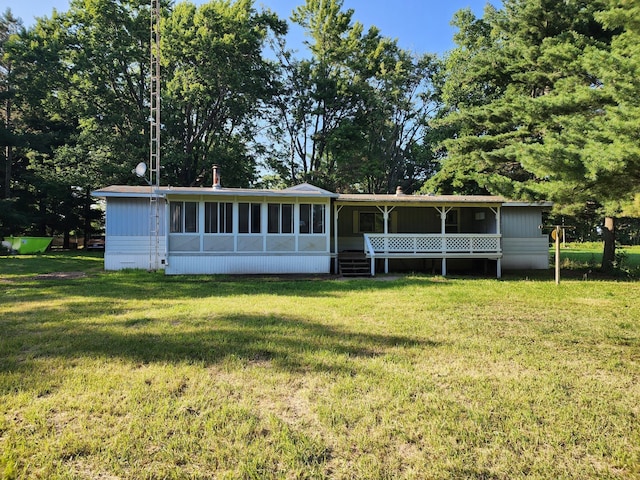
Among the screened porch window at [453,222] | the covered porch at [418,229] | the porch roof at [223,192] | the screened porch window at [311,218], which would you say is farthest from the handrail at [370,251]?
the screened porch window at [453,222]

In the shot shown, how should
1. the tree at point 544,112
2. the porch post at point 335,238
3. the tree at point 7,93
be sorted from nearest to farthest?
the tree at point 544,112, the porch post at point 335,238, the tree at point 7,93

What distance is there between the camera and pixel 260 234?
13.8m

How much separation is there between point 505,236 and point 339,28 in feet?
69.4

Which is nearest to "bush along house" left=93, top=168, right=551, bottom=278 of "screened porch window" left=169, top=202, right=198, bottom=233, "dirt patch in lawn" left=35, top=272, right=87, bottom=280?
"screened porch window" left=169, top=202, right=198, bottom=233

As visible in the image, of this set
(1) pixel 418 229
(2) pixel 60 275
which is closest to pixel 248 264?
(2) pixel 60 275

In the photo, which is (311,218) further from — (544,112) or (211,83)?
(211,83)

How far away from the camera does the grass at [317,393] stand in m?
2.59

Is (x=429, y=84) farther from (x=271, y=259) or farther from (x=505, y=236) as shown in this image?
(x=271, y=259)

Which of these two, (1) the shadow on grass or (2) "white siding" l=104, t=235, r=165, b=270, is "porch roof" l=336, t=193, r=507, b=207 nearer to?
(2) "white siding" l=104, t=235, r=165, b=270

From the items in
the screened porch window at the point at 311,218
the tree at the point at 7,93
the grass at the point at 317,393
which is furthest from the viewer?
the tree at the point at 7,93

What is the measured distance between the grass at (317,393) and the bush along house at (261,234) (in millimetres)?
6223

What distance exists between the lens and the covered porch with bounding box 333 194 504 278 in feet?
46.3

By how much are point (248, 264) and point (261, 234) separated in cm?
117

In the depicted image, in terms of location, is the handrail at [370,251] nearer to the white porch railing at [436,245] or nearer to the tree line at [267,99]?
the white porch railing at [436,245]
